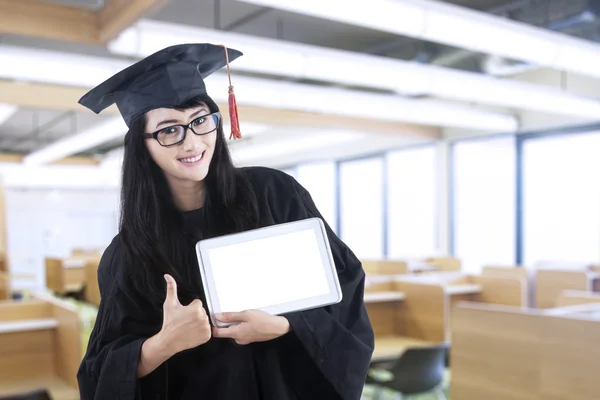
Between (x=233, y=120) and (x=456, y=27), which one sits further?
(x=456, y=27)

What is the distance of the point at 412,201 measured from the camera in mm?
10164

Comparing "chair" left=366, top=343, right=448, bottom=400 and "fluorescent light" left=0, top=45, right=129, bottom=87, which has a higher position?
"fluorescent light" left=0, top=45, right=129, bottom=87

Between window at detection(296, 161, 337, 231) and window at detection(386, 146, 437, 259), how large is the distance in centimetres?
167

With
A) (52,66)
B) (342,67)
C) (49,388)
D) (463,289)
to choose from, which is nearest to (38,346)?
(49,388)

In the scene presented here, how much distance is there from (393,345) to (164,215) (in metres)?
3.64

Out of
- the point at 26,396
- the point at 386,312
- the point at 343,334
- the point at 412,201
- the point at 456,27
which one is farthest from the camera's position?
the point at 412,201

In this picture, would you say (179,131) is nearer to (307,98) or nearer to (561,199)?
(307,98)

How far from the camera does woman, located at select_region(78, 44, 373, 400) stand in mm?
1157

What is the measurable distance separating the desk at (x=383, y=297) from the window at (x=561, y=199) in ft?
9.45

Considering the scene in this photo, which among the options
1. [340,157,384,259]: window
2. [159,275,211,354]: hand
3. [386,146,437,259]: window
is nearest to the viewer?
[159,275,211,354]: hand

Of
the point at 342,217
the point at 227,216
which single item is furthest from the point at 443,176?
the point at 227,216

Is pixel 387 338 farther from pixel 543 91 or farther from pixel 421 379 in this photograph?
pixel 543 91

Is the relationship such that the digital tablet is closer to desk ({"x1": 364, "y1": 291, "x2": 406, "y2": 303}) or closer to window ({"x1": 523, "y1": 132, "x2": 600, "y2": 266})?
desk ({"x1": 364, "y1": 291, "x2": 406, "y2": 303})

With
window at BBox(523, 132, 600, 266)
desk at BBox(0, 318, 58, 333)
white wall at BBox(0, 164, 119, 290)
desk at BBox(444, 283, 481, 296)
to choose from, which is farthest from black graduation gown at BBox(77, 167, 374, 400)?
white wall at BBox(0, 164, 119, 290)
